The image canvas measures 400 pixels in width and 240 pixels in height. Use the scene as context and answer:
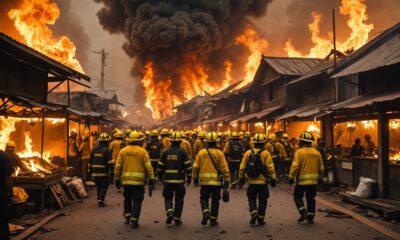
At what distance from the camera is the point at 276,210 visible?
941 centimetres

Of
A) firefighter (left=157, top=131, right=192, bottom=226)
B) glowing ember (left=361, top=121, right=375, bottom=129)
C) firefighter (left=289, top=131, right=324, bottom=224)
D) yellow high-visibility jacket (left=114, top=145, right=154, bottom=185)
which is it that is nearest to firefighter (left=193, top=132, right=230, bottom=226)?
firefighter (left=157, top=131, right=192, bottom=226)

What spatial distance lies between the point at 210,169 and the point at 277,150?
24.6 ft

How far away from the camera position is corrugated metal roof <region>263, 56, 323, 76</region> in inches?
897

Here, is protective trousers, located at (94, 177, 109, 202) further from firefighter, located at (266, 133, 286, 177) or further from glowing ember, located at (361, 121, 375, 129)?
glowing ember, located at (361, 121, 375, 129)

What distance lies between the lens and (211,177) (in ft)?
25.9

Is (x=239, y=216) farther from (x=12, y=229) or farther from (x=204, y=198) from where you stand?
(x=12, y=229)

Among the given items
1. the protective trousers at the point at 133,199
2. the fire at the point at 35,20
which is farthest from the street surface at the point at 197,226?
the fire at the point at 35,20

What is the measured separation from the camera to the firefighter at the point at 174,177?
7874 millimetres

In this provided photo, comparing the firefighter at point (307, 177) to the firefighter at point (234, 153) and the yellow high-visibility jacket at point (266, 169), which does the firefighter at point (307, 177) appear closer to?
the yellow high-visibility jacket at point (266, 169)

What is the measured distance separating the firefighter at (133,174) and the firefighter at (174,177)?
361 millimetres

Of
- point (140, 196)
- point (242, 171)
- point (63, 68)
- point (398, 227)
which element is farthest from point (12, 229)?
point (398, 227)

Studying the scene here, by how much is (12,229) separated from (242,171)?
4.89 metres

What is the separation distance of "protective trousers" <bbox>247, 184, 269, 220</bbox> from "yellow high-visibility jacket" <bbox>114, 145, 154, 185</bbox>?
226 centimetres

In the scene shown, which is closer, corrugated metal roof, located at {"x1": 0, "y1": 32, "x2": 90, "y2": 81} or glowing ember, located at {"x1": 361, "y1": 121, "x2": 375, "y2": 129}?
corrugated metal roof, located at {"x1": 0, "y1": 32, "x2": 90, "y2": 81}
